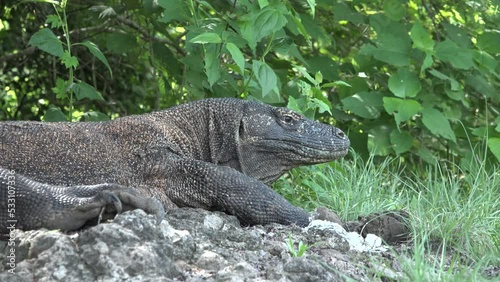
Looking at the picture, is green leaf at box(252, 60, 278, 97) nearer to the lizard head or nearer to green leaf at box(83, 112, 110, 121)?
the lizard head

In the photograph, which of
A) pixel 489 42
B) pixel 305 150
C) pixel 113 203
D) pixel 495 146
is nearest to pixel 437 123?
pixel 495 146

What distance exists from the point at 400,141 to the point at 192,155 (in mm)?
2709

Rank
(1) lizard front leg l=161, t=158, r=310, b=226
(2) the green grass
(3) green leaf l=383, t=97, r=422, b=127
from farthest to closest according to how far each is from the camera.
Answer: (3) green leaf l=383, t=97, r=422, b=127 < (1) lizard front leg l=161, t=158, r=310, b=226 < (2) the green grass

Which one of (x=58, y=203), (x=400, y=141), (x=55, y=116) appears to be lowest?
(x=400, y=141)

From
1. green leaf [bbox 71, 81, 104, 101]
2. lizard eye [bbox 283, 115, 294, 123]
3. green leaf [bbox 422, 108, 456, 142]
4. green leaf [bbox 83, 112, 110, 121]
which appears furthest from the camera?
green leaf [bbox 422, 108, 456, 142]

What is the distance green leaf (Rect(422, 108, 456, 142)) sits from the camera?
760cm

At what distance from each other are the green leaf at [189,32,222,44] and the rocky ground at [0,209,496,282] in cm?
176

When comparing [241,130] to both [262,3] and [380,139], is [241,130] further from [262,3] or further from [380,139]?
[380,139]

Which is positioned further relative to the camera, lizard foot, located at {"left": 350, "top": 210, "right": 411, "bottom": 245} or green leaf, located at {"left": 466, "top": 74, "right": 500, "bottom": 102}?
green leaf, located at {"left": 466, "top": 74, "right": 500, "bottom": 102}

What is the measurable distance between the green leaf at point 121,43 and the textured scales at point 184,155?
2.06 metres

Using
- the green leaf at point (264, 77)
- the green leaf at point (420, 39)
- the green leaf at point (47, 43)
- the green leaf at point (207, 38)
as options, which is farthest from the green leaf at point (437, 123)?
the green leaf at point (47, 43)

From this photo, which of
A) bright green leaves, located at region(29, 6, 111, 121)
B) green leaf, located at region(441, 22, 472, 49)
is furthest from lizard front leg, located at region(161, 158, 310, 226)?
green leaf, located at region(441, 22, 472, 49)

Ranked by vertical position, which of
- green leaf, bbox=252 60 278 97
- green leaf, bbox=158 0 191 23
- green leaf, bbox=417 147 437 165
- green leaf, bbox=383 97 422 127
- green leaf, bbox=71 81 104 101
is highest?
green leaf, bbox=158 0 191 23

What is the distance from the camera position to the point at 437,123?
765cm
